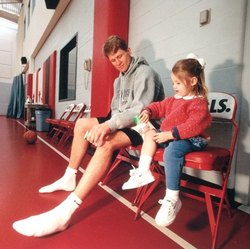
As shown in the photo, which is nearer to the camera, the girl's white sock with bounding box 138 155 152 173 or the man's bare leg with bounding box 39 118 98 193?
the girl's white sock with bounding box 138 155 152 173

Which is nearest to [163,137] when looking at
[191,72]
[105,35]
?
[191,72]

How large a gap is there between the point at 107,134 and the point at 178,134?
1.42ft

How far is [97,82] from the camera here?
109 inches

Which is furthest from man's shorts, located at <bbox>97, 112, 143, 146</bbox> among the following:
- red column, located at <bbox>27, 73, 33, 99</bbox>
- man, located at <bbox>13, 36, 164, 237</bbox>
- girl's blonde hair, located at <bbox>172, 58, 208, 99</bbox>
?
red column, located at <bbox>27, 73, 33, 99</bbox>

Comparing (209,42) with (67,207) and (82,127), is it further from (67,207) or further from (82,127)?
(67,207)

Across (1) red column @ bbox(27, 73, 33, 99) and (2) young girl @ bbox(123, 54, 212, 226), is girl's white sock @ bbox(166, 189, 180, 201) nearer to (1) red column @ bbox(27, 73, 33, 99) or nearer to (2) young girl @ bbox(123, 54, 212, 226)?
(2) young girl @ bbox(123, 54, 212, 226)

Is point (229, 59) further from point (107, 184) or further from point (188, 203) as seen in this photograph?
point (107, 184)

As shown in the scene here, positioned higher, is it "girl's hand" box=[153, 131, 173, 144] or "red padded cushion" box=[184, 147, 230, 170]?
"girl's hand" box=[153, 131, 173, 144]

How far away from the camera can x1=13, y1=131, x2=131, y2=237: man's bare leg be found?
100cm

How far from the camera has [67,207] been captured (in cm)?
106

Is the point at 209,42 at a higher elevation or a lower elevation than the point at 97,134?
higher

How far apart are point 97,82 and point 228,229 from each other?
2.23m

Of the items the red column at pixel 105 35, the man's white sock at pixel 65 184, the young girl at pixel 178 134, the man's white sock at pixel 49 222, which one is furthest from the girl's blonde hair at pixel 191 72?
the red column at pixel 105 35

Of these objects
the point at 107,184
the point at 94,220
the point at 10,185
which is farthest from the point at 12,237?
the point at 107,184
